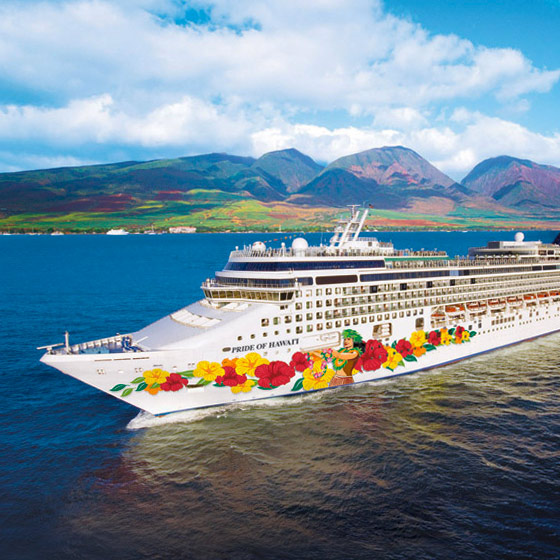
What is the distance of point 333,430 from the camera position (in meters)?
27.0

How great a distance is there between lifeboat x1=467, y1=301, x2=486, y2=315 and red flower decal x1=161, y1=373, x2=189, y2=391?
28.1m

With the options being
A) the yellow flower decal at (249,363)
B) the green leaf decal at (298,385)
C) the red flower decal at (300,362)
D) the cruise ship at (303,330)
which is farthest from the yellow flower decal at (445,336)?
the yellow flower decal at (249,363)

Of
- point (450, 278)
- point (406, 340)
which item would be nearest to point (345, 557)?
point (406, 340)

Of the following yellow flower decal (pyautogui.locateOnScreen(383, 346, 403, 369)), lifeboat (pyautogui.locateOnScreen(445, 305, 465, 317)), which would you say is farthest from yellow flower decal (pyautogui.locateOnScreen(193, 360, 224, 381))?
lifeboat (pyautogui.locateOnScreen(445, 305, 465, 317))

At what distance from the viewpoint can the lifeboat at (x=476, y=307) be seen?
135 ft

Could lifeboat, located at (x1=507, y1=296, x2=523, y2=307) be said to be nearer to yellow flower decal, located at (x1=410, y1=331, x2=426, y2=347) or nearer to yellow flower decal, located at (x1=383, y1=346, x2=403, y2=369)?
yellow flower decal, located at (x1=410, y1=331, x2=426, y2=347)

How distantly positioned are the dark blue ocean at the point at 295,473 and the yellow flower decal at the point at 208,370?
2811 millimetres

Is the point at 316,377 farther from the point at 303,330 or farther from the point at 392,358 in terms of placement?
the point at 392,358

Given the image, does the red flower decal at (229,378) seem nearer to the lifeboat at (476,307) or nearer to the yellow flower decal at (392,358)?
the yellow flower decal at (392,358)

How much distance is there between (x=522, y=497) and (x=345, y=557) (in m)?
9.69

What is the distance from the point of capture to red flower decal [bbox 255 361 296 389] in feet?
96.3

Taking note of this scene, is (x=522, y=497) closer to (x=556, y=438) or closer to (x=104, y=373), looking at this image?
(x=556, y=438)

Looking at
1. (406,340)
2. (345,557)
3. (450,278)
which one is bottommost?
(345,557)

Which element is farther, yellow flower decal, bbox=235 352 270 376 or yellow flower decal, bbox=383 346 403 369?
yellow flower decal, bbox=383 346 403 369
